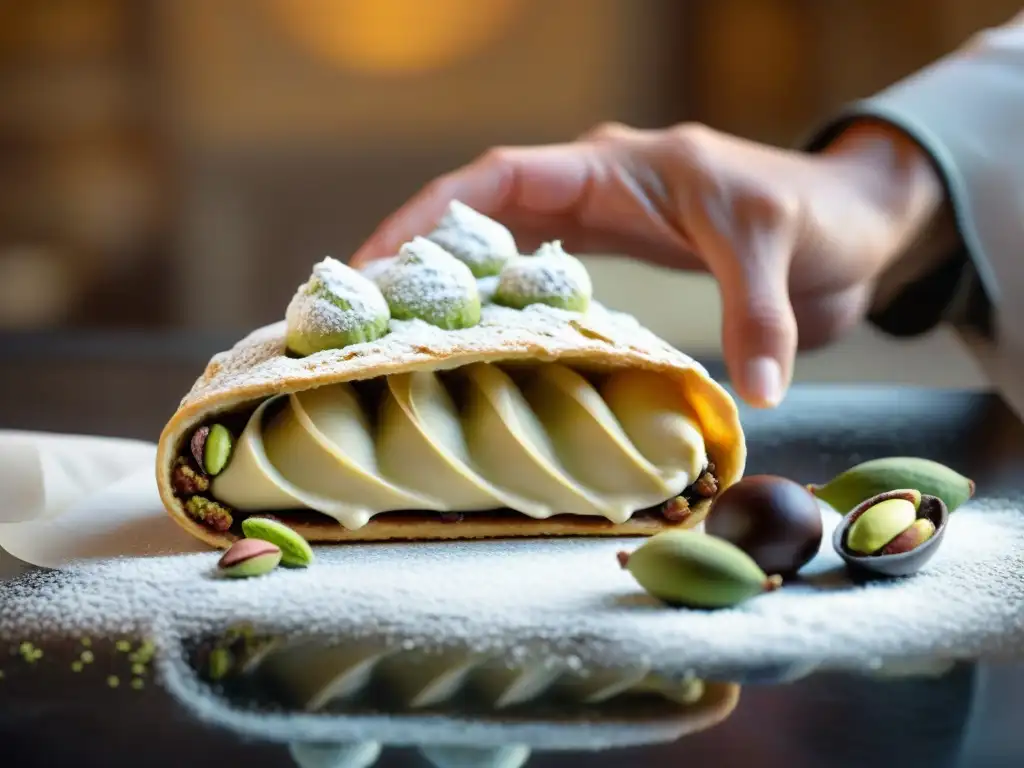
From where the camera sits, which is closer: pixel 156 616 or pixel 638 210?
pixel 156 616

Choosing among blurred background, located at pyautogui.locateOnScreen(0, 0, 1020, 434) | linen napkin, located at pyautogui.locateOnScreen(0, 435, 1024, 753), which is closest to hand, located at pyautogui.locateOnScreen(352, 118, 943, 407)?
linen napkin, located at pyautogui.locateOnScreen(0, 435, 1024, 753)

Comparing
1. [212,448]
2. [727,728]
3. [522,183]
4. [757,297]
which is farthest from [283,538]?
[522,183]

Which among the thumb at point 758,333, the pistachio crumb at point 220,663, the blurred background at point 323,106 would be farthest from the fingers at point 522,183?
the blurred background at point 323,106

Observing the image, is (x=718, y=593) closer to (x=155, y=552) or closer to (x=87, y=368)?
(x=155, y=552)

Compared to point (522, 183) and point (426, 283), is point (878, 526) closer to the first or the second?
point (426, 283)


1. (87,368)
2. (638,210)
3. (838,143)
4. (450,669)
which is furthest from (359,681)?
(87,368)

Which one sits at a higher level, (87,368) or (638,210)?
(638,210)

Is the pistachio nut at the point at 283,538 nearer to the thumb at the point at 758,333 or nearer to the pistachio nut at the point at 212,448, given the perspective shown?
the pistachio nut at the point at 212,448
